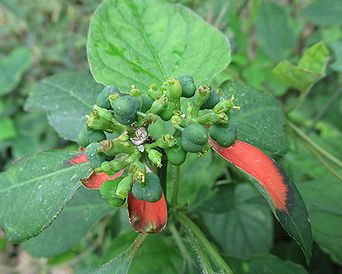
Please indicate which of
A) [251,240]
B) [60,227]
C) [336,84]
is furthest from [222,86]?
[336,84]

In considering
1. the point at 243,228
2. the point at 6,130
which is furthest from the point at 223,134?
the point at 6,130

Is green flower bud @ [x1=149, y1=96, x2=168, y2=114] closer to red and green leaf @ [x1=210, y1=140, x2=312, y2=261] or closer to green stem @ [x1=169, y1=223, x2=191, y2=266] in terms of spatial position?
red and green leaf @ [x1=210, y1=140, x2=312, y2=261]

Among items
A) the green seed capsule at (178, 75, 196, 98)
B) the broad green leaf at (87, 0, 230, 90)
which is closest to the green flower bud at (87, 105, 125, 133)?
the green seed capsule at (178, 75, 196, 98)

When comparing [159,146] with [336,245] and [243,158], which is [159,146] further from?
[336,245]

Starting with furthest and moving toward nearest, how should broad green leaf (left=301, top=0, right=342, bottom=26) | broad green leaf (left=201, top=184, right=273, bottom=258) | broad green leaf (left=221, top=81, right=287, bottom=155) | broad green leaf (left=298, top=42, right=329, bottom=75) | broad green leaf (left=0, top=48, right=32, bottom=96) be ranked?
broad green leaf (left=0, top=48, right=32, bottom=96) → broad green leaf (left=301, top=0, right=342, bottom=26) → broad green leaf (left=201, top=184, right=273, bottom=258) → broad green leaf (left=298, top=42, right=329, bottom=75) → broad green leaf (left=221, top=81, right=287, bottom=155)

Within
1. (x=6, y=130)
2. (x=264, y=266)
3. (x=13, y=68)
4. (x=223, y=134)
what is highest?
(x=223, y=134)

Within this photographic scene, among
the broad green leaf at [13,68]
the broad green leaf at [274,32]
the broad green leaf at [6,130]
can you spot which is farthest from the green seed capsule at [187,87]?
the broad green leaf at [13,68]

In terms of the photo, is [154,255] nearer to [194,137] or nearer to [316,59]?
[194,137]
